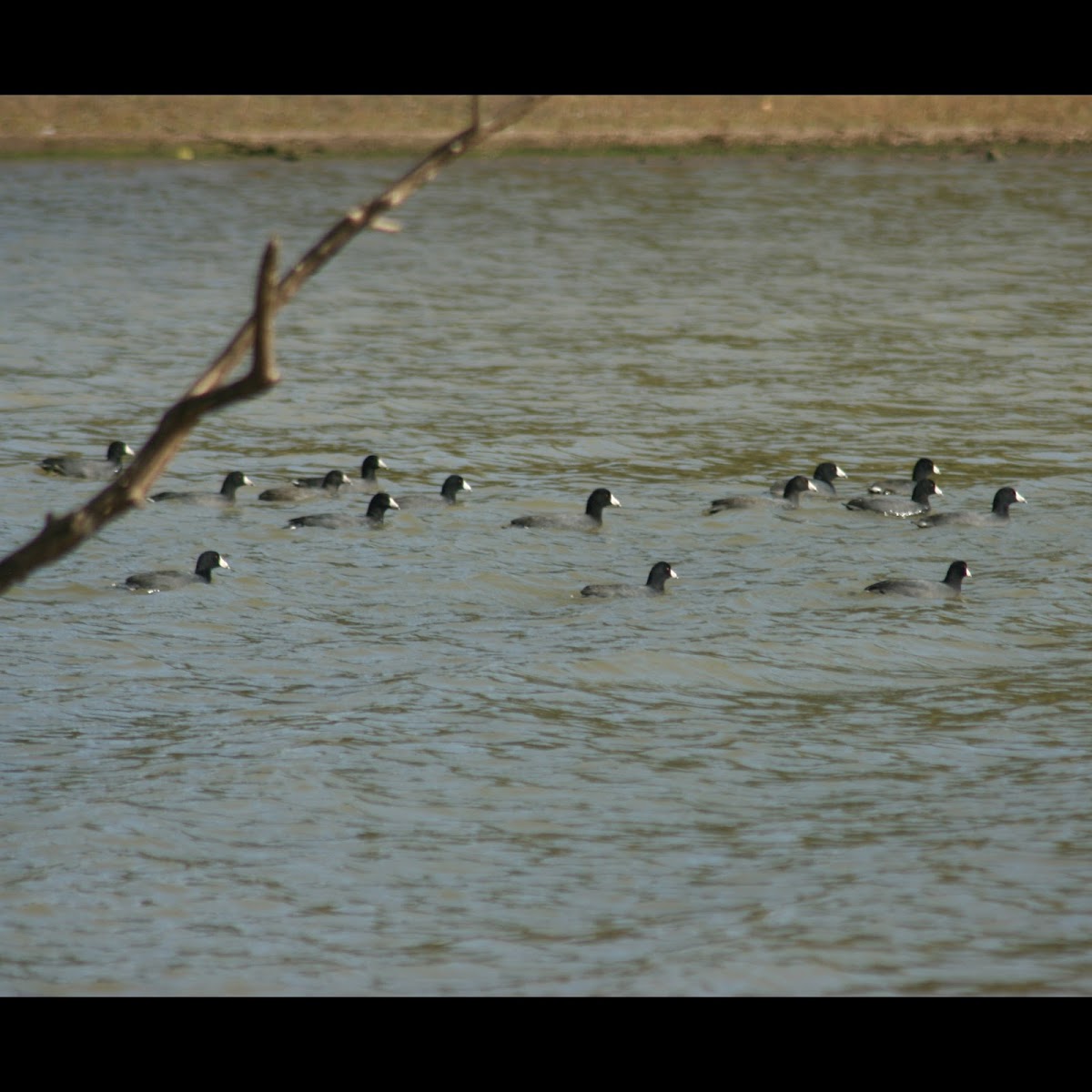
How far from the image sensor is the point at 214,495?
17.7 meters

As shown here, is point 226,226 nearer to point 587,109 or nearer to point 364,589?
point 587,109

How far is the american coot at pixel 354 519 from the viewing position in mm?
16672

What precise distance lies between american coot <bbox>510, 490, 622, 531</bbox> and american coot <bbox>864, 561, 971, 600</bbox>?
2729 mm

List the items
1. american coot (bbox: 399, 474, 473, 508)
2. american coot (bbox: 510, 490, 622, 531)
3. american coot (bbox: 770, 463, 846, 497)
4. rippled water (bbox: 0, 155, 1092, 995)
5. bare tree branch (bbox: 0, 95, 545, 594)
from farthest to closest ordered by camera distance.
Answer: american coot (bbox: 770, 463, 846, 497)
american coot (bbox: 399, 474, 473, 508)
american coot (bbox: 510, 490, 622, 531)
rippled water (bbox: 0, 155, 1092, 995)
bare tree branch (bbox: 0, 95, 545, 594)

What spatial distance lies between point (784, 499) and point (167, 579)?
208 inches

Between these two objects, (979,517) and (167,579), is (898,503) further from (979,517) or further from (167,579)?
(167,579)

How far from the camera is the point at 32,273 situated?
1153 inches

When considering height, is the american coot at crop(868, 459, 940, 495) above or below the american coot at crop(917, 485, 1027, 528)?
above

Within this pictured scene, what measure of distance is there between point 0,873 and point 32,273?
69.2 feet

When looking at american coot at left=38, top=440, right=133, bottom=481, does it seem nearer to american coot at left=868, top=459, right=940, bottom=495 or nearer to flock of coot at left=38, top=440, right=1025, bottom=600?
flock of coot at left=38, top=440, right=1025, bottom=600

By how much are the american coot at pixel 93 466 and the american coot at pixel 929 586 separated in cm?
695

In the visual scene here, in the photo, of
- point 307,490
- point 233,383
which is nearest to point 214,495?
point 307,490

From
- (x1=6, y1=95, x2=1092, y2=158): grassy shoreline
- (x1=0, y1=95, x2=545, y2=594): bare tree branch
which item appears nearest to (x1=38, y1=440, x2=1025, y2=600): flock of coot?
(x1=0, y1=95, x2=545, y2=594): bare tree branch

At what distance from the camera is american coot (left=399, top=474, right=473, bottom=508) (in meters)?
17.5
